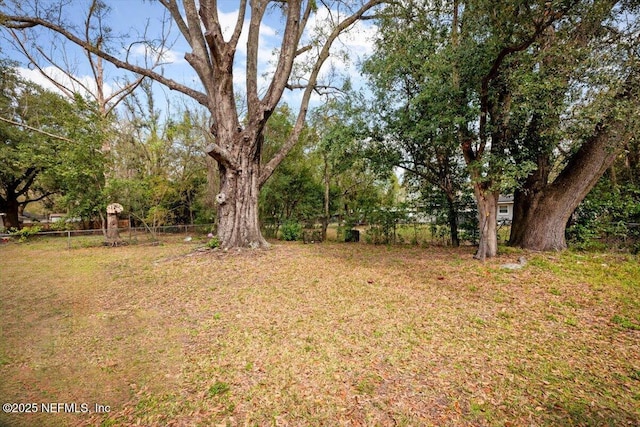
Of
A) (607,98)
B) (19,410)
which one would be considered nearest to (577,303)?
(607,98)

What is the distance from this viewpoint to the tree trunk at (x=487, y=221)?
6520 mm

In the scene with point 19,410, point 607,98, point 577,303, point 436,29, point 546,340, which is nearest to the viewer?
point 19,410

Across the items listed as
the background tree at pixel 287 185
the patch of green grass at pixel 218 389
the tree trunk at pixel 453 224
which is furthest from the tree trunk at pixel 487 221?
the background tree at pixel 287 185

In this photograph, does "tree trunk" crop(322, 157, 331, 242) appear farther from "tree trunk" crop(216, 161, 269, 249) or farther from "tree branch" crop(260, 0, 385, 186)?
"tree trunk" crop(216, 161, 269, 249)

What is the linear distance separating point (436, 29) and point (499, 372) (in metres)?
6.95

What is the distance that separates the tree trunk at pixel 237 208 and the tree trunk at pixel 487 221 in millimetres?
5861

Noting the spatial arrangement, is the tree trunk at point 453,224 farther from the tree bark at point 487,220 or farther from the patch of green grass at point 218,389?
the patch of green grass at point 218,389

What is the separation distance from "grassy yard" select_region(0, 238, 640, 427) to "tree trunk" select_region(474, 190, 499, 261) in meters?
0.99

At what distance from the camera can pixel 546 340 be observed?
3.01m

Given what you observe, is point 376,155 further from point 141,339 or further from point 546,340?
point 141,339

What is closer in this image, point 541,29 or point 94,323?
point 94,323

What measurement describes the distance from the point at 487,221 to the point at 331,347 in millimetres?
5584

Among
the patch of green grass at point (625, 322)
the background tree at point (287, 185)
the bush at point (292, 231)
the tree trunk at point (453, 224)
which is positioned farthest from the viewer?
the background tree at point (287, 185)

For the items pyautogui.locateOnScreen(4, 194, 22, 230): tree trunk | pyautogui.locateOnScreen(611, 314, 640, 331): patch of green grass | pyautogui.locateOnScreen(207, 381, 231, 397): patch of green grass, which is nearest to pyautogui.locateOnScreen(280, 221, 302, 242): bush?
pyautogui.locateOnScreen(207, 381, 231, 397): patch of green grass
